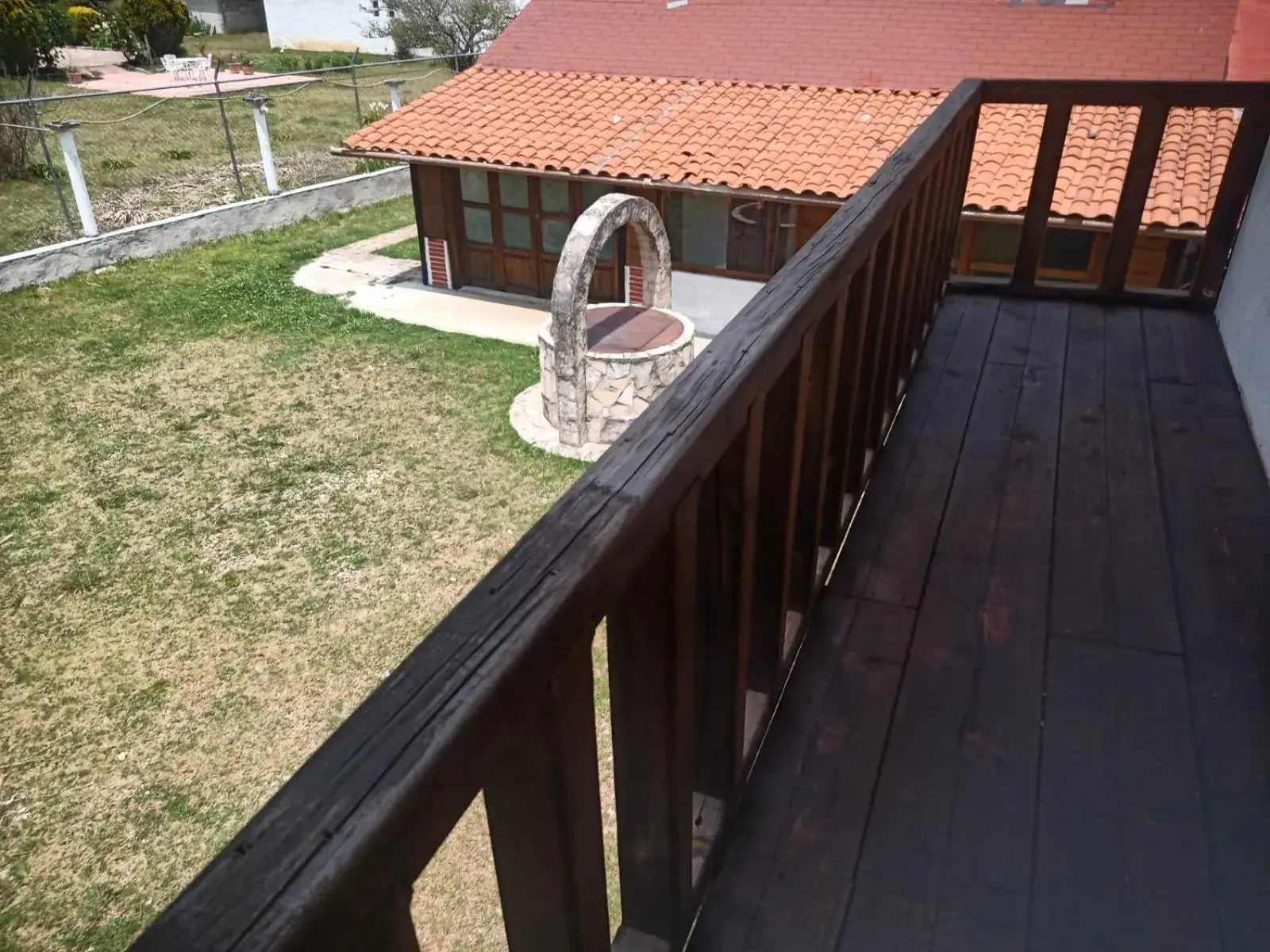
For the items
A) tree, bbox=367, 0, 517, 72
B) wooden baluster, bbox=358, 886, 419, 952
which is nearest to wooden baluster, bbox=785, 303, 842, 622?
wooden baluster, bbox=358, 886, 419, 952

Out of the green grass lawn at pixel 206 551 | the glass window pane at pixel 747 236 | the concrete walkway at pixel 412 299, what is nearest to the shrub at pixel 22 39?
the concrete walkway at pixel 412 299

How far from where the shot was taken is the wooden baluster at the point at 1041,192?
11.7 ft

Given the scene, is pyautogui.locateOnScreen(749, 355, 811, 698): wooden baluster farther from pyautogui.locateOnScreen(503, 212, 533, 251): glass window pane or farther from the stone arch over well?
pyautogui.locateOnScreen(503, 212, 533, 251): glass window pane

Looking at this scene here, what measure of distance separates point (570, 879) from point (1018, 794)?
1110 mm

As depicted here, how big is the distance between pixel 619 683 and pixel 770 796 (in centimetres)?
74

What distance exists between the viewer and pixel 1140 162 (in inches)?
141

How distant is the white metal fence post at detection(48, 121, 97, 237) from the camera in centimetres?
1266

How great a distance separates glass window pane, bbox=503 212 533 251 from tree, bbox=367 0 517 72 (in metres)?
17.0

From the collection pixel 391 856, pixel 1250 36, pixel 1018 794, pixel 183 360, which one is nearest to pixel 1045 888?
pixel 1018 794

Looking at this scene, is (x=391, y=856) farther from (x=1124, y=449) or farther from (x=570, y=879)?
(x=1124, y=449)


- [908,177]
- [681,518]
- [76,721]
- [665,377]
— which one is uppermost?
[908,177]

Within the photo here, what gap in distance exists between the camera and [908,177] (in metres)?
2.12

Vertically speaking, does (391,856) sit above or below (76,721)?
above

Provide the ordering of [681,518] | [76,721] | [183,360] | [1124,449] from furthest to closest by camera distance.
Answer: [183,360]
[76,721]
[1124,449]
[681,518]
